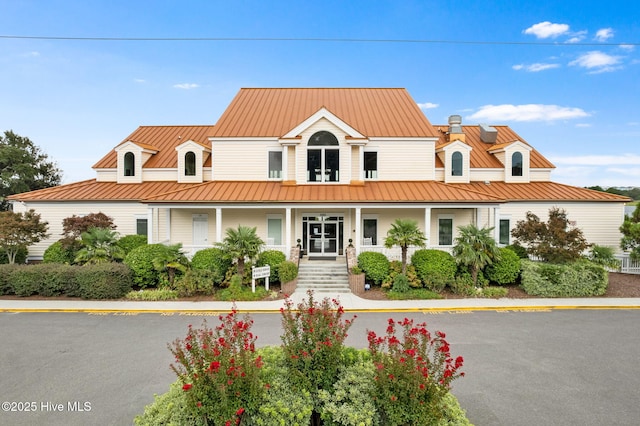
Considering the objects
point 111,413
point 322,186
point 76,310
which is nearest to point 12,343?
point 76,310

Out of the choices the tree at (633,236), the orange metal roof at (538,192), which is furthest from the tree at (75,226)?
the tree at (633,236)

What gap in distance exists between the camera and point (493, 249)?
16.3 m

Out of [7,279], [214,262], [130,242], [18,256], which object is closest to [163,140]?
[130,242]

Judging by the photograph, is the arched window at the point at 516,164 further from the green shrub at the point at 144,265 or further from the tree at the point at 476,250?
the green shrub at the point at 144,265

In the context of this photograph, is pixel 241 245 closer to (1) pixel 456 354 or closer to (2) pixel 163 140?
(1) pixel 456 354

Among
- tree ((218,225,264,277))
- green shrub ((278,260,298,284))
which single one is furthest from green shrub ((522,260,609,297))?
tree ((218,225,264,277))

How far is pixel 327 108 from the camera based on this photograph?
73.7 ft

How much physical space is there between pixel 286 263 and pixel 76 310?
28.8 feet

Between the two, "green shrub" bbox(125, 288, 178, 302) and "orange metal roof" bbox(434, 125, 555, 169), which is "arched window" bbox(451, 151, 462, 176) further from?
"green shrub" bbox(125, 288, 178, 302)

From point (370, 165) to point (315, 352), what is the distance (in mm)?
17260

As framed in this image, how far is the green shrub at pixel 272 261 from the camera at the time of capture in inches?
674

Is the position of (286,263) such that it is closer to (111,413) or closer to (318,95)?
(111,413)

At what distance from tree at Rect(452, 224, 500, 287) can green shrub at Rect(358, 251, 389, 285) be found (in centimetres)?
349

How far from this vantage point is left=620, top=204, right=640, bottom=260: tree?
60.9 feet
